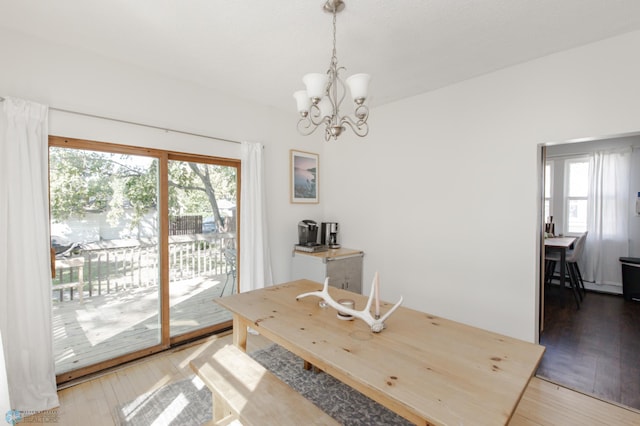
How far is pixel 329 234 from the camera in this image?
3.84 metres

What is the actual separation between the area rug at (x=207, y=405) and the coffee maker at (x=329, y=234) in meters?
1.71

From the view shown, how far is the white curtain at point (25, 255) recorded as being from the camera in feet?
6.26

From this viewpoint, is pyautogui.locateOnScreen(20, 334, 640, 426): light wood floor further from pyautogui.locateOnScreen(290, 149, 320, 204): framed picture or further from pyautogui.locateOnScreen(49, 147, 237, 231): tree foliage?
pyautogui.locateOnScreen(290, 149, 320, 204): framed picture

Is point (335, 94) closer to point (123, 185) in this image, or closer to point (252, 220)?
point (252, 220)

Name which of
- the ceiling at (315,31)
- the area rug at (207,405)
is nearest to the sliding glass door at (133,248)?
the area rug at (207,405)

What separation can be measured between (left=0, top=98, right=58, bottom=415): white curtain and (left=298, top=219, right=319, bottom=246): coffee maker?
2.33 meters

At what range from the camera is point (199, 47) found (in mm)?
2176

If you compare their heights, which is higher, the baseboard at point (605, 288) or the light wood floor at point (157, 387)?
the baseboard at point (605, 288)

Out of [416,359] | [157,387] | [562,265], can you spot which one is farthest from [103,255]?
[562,265]

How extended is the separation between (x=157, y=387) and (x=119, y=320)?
758mm

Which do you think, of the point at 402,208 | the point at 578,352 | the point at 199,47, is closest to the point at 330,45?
the point at 199,47

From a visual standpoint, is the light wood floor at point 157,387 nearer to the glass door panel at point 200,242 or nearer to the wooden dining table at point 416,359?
the glass door panel at point 200,242

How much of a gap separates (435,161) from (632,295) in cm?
368

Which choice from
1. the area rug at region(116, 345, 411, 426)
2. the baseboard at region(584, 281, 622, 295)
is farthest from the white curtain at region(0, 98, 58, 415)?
the baseboard at region(584, 281, 622, 295)
